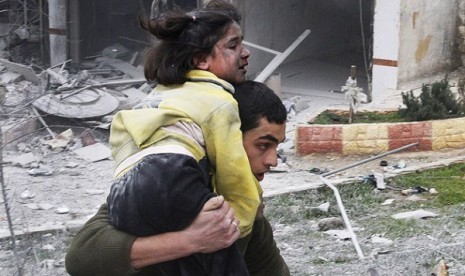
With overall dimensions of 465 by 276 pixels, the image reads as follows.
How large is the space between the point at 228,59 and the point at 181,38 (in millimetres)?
145

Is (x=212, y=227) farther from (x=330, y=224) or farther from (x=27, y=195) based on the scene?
(x=27, y=195)

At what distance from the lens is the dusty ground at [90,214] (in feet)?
18.9

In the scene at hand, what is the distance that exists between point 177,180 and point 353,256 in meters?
4.10

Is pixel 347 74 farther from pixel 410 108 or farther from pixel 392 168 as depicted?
pixel 392 168

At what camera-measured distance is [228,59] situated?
2.44 metres

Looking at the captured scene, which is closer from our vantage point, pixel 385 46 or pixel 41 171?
pixel 41 171

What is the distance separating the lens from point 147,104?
2.36 meters

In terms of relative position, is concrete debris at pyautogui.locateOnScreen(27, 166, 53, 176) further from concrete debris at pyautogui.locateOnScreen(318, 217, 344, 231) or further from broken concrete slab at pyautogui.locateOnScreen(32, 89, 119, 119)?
concrete debris at pyautogui.locateOnScreen(318, 217, 344, 231)

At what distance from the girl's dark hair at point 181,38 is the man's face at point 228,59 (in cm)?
2

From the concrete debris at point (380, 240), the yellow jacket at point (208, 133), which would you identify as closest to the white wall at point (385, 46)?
the concrete debris at point (380, 240)

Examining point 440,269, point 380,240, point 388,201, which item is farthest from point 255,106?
point 388,201

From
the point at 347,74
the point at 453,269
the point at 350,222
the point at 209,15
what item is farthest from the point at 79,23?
the point at 209,15

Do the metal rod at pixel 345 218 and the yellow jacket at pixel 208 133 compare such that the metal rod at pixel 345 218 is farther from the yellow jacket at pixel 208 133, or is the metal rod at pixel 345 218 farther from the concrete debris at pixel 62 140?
the concrete debris at pixel 62 140

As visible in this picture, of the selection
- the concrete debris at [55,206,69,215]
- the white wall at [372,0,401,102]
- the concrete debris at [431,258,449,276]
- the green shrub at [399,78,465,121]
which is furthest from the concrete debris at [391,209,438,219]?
the white wall at [372,0,401,102]
